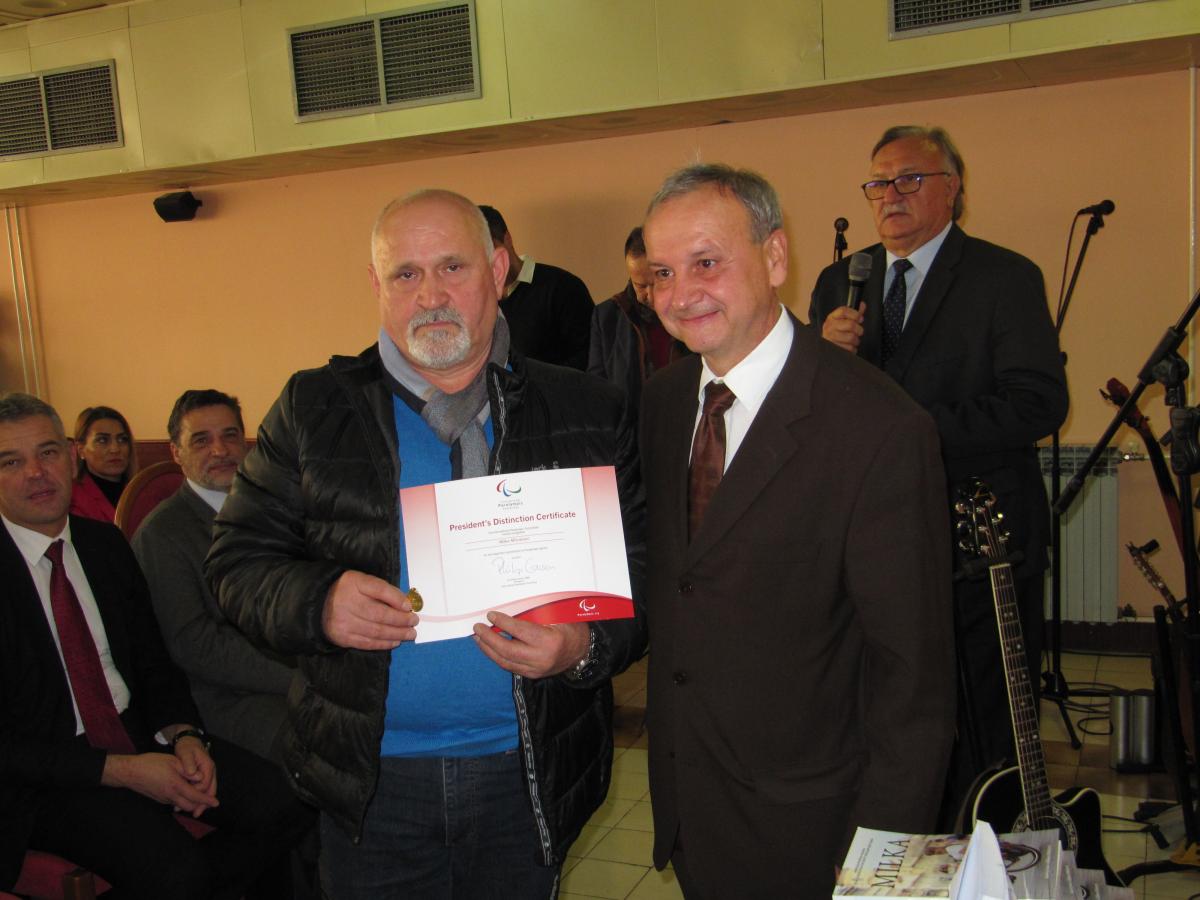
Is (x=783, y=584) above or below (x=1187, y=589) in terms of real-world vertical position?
above

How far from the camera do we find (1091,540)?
217 inches

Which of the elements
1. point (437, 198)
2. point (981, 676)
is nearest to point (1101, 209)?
point (981, 676)

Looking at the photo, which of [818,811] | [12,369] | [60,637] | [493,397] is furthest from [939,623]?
[12,369]

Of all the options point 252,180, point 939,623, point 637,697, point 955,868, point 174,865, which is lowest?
point 637,697

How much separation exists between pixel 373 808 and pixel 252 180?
629 centimetres

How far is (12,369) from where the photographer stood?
26.5ft

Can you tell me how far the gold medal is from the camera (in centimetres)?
166

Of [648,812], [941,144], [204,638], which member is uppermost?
[941,144]

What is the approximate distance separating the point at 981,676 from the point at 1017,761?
0.34 metres

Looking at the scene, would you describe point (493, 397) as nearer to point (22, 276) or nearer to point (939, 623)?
point (939, 623)

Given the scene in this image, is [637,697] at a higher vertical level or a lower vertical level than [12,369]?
lower

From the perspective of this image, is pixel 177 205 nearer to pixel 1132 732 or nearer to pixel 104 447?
pixel 104 447

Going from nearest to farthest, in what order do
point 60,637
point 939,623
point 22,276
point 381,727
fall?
point 939,623 → point 381,727 → point 60,637 → point 22,276
